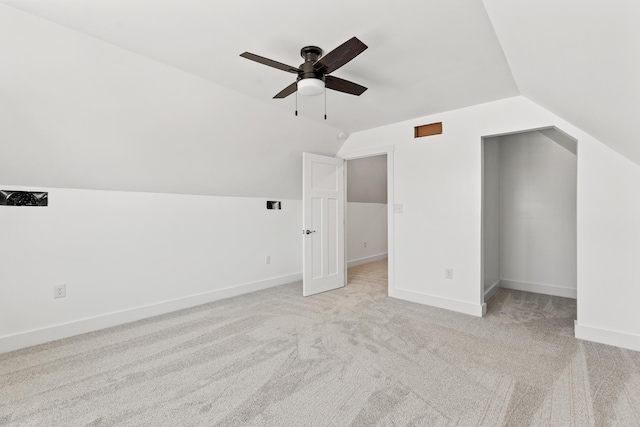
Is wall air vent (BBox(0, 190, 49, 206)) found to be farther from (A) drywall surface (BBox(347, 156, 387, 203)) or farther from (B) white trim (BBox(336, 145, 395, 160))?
(A) drywall surface (BBox(347, 156, 387, 203))

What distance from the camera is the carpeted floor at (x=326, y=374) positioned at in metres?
1.74

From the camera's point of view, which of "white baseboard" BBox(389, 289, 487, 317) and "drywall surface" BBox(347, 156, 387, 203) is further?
"drywall surface" BBox(347, 156, 387, 203)

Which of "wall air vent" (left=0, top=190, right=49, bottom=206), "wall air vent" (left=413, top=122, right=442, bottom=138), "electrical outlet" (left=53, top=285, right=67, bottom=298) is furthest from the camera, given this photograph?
"wall air vent" (left=413, top=122, right=442, bottom=138)

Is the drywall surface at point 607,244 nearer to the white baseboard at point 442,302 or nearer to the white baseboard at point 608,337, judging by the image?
the white baseboard at point 608,337

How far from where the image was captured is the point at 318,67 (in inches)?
82.0

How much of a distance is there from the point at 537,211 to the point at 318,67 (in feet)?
12.8

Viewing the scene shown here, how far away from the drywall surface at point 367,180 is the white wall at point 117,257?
227 cm

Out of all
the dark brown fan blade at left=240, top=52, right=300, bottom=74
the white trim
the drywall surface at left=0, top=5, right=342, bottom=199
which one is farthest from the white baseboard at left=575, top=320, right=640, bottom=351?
the drywall surface at left=0, top=5, right=342, bottom=199

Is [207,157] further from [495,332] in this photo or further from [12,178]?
[495,332]

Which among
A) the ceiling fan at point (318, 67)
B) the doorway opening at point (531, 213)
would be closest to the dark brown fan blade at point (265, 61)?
the ceiling fan at point (318, 67)

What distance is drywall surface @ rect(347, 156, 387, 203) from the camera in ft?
19.9

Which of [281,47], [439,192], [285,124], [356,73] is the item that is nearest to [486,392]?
[439,192]

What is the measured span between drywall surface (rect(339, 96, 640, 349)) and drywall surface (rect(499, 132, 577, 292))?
1429 millimetres

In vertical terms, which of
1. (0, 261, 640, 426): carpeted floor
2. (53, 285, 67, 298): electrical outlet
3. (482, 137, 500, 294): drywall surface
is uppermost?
(482, 137, 500, 294): drywall surface
